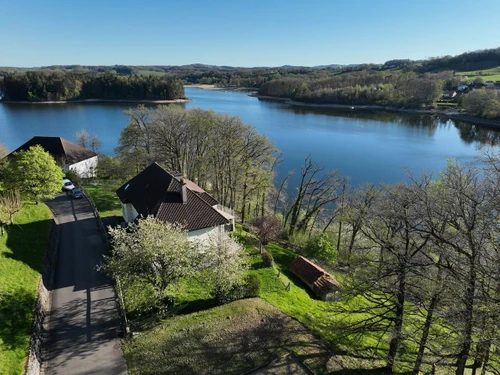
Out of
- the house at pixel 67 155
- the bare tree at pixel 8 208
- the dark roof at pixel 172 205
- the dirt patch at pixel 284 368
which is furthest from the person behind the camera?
the house at pixel 67 155

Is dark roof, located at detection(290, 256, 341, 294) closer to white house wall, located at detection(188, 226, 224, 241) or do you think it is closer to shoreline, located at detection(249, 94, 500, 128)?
white house wall, located at detection(188, 226, 224, 241)

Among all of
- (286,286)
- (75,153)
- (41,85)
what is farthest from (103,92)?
(286,286)

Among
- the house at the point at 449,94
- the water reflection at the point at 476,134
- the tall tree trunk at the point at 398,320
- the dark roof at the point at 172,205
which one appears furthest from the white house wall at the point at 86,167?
the house at the point at 449,94

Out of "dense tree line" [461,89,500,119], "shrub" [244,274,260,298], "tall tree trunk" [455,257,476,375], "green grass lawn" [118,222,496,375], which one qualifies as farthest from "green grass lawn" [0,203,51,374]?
"dense tree line" [461,89,500,119]

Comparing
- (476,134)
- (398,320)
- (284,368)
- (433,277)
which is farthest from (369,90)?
(284,368)

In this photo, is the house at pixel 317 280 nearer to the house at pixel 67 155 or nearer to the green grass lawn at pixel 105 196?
the green grass lawn at pixel 105 196

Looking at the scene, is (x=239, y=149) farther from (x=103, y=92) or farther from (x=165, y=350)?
(x=103, y=92)

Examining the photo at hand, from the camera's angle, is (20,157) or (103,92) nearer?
(20,157)
